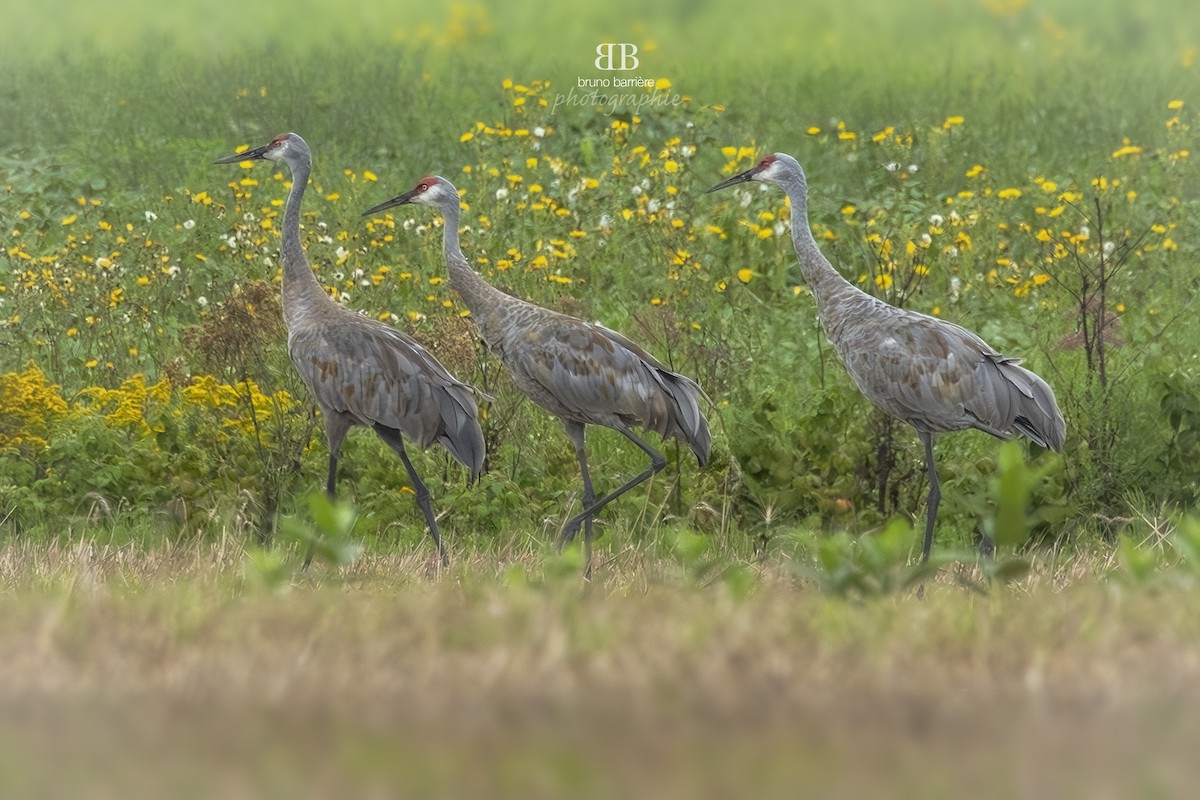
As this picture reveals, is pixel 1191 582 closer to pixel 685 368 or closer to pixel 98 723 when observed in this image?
pixel 98 723

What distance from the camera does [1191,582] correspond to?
4.29 metres

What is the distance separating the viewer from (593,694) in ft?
11.1

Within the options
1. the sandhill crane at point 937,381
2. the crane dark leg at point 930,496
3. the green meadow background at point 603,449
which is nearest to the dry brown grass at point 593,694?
the green meadow background at point 603,449

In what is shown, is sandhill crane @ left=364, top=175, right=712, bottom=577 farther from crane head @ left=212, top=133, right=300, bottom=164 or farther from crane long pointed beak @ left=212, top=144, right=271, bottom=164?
crane long pointed beak @ left=212, top=144, right=271, bottom=164

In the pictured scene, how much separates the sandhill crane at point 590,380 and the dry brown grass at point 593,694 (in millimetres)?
1879

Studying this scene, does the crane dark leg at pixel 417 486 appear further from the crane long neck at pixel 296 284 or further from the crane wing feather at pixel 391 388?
the crane long neck at pixel 296 284

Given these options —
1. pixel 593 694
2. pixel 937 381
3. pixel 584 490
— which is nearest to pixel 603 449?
pixel 584 490

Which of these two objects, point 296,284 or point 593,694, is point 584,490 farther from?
point 593,694

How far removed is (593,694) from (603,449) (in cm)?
417

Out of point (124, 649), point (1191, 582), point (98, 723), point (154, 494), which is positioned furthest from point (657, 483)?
point (98, 723)

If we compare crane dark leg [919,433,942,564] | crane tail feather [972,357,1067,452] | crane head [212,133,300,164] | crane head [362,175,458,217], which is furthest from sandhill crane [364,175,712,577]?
crane head [212,133,300,164]

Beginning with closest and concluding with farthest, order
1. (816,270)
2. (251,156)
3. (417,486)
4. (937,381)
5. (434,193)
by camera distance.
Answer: (937,381) < (417,486) < (816,270) < (434,193) < (251,156)

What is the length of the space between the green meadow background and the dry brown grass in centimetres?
1

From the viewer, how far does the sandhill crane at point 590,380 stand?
249 inches
